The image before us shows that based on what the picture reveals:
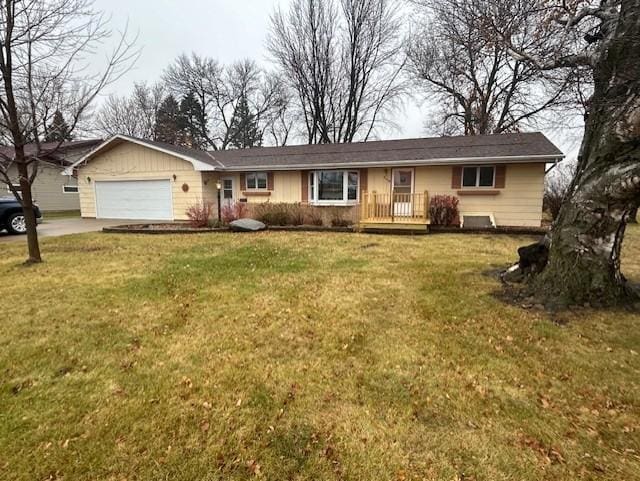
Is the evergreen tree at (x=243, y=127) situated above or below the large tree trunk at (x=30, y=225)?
above

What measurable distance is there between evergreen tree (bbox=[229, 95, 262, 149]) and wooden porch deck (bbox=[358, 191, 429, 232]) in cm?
2124

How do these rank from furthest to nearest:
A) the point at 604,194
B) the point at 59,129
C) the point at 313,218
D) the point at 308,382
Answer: the point at 313,218
the point at 59,129
the point at 604,194
the point at 308,382

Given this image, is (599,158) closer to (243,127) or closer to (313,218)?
(313,218)

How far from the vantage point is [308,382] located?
9.28 ft

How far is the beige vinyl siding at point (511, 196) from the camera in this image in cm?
1122

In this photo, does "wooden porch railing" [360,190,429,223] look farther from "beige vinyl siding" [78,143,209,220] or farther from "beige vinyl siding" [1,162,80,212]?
"beige vinyl siding" [1,162,80,212]

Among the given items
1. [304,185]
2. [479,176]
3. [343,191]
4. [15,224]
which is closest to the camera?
[15,224]

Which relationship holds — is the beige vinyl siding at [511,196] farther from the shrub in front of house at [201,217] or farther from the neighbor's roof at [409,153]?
the shrub in front of house at [201,217]

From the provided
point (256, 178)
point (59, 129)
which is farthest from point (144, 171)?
point (59, 129)

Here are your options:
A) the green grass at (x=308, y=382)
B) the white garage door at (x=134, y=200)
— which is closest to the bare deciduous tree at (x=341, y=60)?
the white garage door at (x=134, y=200)

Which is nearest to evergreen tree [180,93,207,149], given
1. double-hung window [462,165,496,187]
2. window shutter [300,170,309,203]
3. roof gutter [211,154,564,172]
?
roof gutter [211,154,564,172]

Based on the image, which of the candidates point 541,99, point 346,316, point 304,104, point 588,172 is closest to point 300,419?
point 346,316

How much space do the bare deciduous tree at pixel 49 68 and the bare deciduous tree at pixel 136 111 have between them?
22.9m

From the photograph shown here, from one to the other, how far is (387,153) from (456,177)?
278 cm
